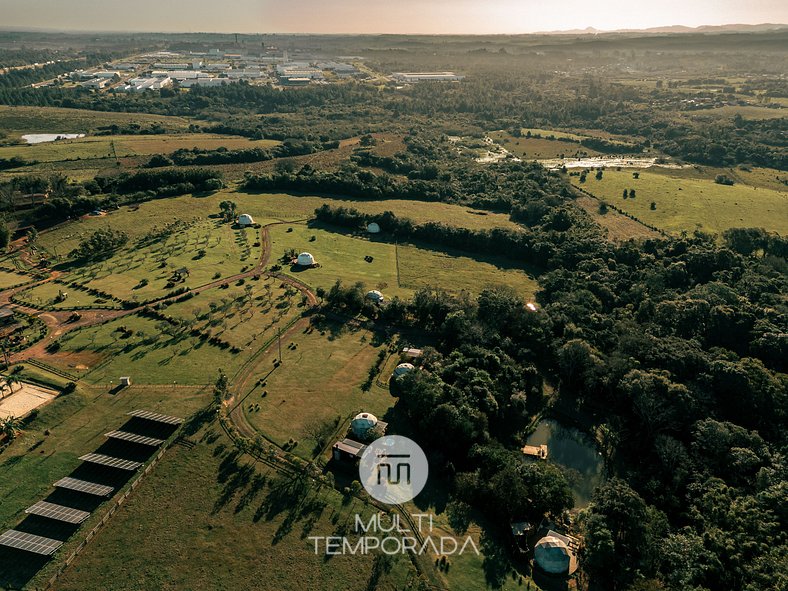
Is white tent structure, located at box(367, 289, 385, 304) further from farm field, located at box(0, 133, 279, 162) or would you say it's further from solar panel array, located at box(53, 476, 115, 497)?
farm field, located at box(0, 133, 279, 162)

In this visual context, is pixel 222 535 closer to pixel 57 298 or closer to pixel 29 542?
pixel 29 542

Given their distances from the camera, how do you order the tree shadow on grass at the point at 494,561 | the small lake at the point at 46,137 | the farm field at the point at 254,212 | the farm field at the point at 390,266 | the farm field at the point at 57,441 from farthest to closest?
the small lake at the point at 46,137, the farm field at the point at 254,212, the farm field at the point at 390,266, the farm field at the point at 57,441, the tree shadow on grass at the point at 494,561

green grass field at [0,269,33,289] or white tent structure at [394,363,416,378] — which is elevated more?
green grass field at [0,269,33,289]

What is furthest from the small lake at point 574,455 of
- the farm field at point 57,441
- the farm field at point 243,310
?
the farm field at point 57,441

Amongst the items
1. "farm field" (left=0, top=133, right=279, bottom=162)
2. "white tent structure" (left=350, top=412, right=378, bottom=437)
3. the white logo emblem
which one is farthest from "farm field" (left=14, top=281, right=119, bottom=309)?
"farm field" (left=0, top=133, right=279, bottom=162)

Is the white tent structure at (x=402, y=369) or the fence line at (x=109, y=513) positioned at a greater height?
the white tent structure at (x=402, y=369)

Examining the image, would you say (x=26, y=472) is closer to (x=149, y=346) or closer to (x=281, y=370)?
(x=149, y=346)

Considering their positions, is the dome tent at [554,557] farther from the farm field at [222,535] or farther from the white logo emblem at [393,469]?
the white logo emblem at [393,469]
